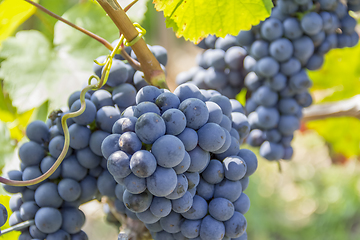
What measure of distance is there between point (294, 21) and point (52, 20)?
59 centimetres

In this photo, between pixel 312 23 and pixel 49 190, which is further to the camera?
pixel 312 23

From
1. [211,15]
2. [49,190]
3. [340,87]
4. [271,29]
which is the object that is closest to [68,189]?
[49,190]

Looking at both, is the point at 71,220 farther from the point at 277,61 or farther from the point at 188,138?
the point at 277,61

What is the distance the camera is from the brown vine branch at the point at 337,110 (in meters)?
0.84

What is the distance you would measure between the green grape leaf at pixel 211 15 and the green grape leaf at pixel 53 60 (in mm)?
244

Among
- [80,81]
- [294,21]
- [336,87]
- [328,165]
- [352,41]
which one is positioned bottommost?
[328,165]

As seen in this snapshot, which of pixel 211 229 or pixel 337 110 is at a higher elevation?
pixel 211 229

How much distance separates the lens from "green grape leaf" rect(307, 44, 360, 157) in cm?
94

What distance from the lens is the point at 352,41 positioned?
67 centimetres

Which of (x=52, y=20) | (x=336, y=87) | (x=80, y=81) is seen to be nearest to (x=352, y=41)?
(x=336, y=87)

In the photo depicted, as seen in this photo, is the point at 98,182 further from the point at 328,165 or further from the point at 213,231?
the point at 328,165

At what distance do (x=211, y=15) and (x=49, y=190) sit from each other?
1.19 ft

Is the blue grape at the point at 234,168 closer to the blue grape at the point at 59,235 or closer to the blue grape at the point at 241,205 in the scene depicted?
the blue grape at the point at 241,205

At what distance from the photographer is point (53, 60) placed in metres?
0.70
